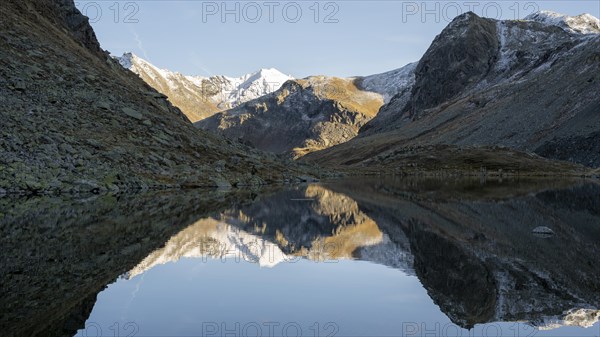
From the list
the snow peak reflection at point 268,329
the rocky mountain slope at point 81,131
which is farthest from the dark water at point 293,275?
the rocky mountain slope at point 81,131

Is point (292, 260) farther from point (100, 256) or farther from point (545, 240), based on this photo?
point (545, 240)

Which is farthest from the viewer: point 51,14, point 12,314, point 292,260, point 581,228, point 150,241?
point 51,14

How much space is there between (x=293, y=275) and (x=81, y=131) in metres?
43.1

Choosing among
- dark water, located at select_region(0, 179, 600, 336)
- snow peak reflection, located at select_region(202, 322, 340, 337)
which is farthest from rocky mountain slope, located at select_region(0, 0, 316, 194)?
snow peak reflection, located at select_region(202, 322, 340, 337)

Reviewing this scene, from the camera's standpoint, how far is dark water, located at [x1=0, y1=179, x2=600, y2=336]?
448 inches

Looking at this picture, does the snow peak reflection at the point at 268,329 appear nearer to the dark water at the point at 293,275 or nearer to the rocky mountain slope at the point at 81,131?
the dark water at the point at 293,275

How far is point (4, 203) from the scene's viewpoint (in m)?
34.3

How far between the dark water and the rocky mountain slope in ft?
51.7

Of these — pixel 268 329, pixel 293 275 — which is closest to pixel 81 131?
pixel 293 275

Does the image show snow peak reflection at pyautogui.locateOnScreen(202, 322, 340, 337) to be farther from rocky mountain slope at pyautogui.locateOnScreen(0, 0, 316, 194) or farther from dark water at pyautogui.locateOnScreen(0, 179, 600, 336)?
rocky mountain slope at pyautogui.locateOnScreen(0, 0, 316, 194)

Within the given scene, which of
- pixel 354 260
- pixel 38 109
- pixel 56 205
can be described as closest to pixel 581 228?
pixel 354 260

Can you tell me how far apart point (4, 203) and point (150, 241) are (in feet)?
57.3

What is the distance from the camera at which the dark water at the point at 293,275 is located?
37.3 ft

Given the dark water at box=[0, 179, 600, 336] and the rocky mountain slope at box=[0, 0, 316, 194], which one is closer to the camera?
the dark water at box=[0, 179, 600, 336]
